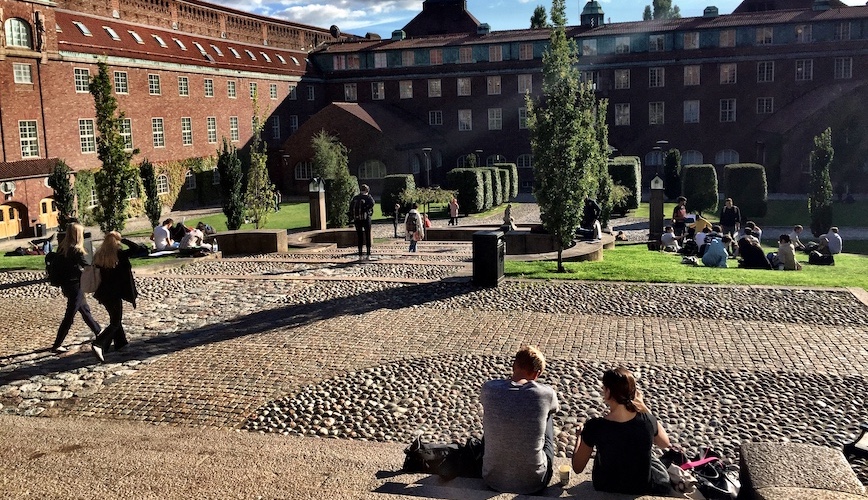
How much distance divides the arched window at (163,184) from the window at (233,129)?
24.9 feet

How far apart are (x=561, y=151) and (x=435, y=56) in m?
40.8

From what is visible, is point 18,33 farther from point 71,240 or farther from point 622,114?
point 622,114

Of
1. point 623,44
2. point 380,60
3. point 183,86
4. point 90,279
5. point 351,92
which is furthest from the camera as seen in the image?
point 351,92

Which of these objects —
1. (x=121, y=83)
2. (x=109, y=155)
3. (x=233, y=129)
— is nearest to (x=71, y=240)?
(x=109, y=155)

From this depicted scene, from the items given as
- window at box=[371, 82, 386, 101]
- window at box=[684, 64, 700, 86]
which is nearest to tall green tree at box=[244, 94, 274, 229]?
window at box=[371, 82, 386, 101]

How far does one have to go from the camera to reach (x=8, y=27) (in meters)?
33.9

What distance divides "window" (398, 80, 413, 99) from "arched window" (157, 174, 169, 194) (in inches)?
746

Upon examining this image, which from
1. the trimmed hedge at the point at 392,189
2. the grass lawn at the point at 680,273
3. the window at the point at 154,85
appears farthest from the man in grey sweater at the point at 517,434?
the window at the point at 154,85

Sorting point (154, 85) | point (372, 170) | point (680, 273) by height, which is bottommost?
point (680, 273)

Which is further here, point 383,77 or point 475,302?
point 383,77

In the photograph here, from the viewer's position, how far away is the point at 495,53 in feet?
176

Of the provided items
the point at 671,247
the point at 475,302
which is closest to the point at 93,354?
the point at 475,302

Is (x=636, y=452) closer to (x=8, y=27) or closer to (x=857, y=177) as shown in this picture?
(x=8, y=27)

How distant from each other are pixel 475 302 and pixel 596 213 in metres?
9.13
